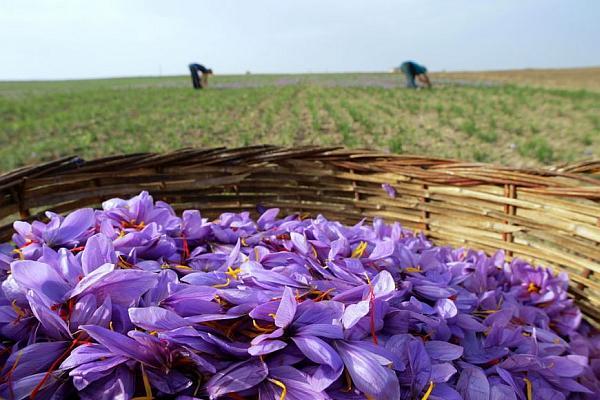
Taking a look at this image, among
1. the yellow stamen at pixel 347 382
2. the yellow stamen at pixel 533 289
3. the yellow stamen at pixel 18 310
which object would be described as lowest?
the yellow stamen at pixel 533 289

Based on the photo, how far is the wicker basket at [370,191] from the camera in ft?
4.10

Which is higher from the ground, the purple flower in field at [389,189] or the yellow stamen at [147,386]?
the purple flower in field at [389,189]

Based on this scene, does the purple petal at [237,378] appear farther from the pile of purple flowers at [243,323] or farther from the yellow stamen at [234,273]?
the yellow stamen at [234,273]

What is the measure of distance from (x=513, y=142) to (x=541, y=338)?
5070 millimetres

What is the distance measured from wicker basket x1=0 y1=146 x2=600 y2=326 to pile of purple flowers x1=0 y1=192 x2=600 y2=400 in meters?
0.32

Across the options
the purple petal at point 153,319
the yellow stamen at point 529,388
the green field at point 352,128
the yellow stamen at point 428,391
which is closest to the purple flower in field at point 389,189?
the yellow stamen at point 529,388

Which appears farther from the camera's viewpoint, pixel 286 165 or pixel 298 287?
pixel 286 165

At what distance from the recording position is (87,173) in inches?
56.3

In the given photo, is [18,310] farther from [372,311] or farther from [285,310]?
[372,311]

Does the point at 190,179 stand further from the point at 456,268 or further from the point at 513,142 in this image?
the point at 513,142

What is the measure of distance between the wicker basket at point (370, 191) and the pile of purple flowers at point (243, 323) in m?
0.32

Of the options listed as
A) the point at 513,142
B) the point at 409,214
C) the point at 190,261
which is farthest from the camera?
the point at 513,142

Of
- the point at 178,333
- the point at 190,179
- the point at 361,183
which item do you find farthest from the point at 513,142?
the point at 178,333

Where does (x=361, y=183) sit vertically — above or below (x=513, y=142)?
above
